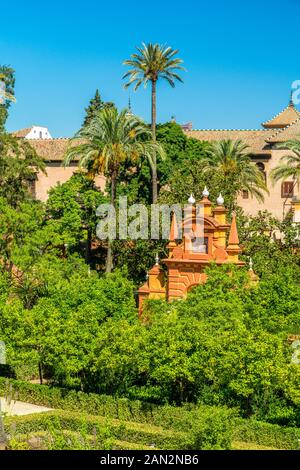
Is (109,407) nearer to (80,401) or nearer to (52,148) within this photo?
(80,401)

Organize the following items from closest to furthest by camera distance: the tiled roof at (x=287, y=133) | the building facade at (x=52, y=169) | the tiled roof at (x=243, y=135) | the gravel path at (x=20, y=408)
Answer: the gravel path at (x=20, y=408), the tiled roof at (x=287, y=133), the tiled roof at (x=243, y=135), the building facade at (x=52, y=169)

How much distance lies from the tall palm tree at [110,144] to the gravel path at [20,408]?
15.8 m

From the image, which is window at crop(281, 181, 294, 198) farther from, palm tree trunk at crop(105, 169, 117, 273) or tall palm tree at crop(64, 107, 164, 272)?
palm tree trunk at crop(105, 169, 117, 273)

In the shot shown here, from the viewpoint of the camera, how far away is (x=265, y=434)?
31.0 meters

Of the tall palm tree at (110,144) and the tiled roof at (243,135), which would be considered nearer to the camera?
the tall palm tree at (110,144)

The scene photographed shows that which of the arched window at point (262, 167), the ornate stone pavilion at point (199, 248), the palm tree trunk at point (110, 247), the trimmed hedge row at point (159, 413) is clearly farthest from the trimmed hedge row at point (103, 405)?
the arched window at point (262, 167)

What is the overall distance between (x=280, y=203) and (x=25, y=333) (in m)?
31.6

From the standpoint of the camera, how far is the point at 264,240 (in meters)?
48.0

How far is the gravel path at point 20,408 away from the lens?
114ft

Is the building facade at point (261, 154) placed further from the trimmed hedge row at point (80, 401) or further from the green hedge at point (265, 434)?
Result: the green hedge at point (265, 434)

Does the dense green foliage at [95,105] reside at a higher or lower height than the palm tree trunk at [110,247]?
higher
